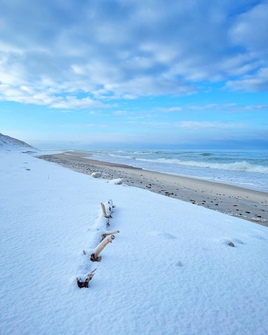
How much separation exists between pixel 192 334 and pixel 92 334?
0.56 m

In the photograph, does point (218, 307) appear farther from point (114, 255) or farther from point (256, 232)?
point (256, 232)

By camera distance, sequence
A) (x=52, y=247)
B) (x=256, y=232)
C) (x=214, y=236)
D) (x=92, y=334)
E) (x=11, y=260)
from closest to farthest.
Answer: (x=92, y=334)
(x=11, y=260)
(x=52, y=247)
(x=214, y=236)
(x=256, y=232)

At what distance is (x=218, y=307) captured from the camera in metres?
1.37

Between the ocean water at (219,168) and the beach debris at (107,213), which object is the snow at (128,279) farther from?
the ocean water at (219,168)

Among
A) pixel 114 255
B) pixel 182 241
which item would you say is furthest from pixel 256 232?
pixel 114 255

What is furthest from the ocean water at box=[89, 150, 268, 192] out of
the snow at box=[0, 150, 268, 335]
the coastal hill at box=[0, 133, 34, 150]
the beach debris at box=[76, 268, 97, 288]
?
the coastal hill at box=[0, 133, 34, 150]

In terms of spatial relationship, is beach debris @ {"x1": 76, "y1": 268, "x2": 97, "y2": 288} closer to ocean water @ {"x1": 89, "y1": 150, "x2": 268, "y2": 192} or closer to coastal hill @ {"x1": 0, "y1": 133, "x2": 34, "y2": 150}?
ocean water @ {"x1": 89, "y1": 150, "x2": 268, "y2": 192}

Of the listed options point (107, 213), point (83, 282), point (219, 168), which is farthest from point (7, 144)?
point (83, 282)

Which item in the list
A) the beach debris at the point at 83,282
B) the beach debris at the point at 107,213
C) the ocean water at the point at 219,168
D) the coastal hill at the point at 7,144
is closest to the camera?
the beach debris at the point at 83,282

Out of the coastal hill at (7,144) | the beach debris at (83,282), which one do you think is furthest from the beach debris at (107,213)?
the coastal hill at (7,144)

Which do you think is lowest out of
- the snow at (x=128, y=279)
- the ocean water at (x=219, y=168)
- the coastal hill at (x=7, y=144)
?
the ocean water at (x=219, y=168)

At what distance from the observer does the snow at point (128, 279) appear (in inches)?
46.9

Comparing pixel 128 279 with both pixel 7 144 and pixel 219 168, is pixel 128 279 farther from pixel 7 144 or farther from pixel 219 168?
pixel 7 144

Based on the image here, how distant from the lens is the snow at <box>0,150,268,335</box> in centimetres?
119
